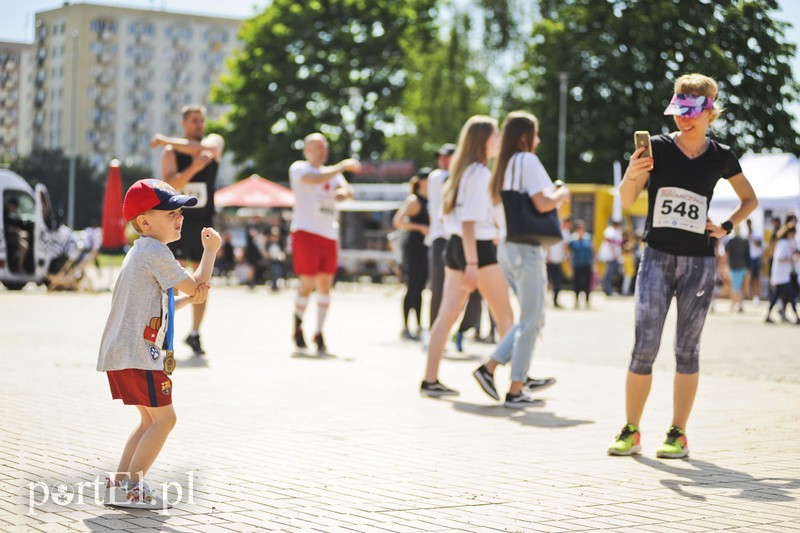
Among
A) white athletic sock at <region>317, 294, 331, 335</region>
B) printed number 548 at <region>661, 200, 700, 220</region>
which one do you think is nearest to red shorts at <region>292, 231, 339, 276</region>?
white athletic sock at <region>317, 294, 331, 335</region>

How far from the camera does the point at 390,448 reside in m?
6.88

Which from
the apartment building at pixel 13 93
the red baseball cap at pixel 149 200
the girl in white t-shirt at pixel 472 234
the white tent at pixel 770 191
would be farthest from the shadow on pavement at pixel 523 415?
the white tent at pixel 770 191

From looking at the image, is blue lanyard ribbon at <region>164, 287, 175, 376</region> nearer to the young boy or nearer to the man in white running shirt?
the young boy

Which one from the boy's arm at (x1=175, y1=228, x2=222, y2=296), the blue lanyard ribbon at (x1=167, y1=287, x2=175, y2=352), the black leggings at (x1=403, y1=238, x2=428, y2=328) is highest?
the boy's arm at (x1=175, y1=228, x2=222, y2=296)

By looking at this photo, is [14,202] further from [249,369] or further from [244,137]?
[244,137]

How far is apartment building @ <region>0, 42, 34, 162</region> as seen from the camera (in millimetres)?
11242

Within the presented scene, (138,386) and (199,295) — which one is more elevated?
(199,295)

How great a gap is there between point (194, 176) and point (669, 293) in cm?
604

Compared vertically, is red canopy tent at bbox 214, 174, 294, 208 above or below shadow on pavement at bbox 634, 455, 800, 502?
above

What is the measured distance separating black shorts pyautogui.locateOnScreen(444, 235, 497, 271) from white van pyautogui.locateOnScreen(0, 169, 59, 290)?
62.9ft

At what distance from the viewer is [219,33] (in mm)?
141375

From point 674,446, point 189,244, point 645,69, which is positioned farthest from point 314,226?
point 645,69

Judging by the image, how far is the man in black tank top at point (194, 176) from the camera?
1156 cm

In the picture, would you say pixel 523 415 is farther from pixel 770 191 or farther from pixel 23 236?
pixel 770 191
